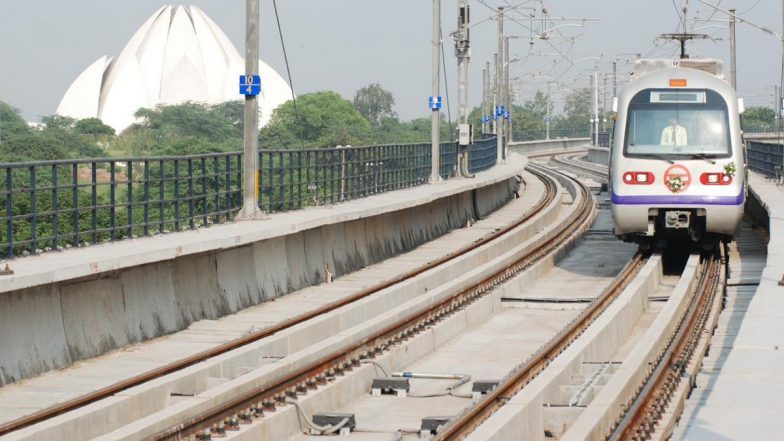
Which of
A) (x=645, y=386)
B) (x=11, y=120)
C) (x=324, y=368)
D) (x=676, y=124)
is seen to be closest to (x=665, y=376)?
(x=645, y=386)

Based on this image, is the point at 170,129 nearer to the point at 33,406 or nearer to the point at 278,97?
the point at 278,97

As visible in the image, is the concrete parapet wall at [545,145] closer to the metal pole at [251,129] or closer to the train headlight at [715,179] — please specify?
the train headlight at [715,179]

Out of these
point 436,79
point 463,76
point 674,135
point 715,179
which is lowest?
point 715,179

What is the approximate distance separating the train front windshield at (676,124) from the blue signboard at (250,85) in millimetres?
6122

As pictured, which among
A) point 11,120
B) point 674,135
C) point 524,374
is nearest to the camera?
point 524,374

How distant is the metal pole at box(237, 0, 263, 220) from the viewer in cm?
2183

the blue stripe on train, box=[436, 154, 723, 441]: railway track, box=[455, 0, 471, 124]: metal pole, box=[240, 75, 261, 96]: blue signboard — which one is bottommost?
box=[436, 154, 723, 441]: railway track

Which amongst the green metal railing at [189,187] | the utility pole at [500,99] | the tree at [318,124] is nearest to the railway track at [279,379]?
the green metal railing at [189,187]

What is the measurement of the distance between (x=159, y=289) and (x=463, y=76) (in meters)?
29.8

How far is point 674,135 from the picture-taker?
75.0 feet

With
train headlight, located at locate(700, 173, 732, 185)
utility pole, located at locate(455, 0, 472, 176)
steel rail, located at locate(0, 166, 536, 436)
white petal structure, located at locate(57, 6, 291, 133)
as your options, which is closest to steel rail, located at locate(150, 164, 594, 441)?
steel rail, located at locate(0, 166, 536, 436)

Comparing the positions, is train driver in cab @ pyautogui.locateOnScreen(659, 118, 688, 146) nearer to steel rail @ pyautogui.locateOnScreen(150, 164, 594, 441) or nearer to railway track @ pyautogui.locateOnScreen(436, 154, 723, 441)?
steel rail @ pyautogui.locateOnScreen(150, 164, 594, 441)

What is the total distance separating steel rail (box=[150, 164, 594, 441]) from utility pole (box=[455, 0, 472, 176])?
59.5ft

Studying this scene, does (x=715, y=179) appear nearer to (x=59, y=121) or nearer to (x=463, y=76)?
(x=463, y=76)
